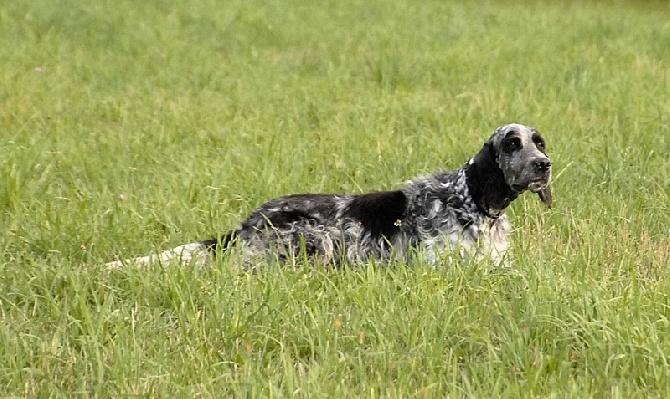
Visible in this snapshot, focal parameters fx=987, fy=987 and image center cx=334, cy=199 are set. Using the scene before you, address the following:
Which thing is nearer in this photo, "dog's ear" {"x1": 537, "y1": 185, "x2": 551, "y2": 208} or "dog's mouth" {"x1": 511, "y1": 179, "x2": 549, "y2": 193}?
"dog's mouth" {"x1": 511, "y1": 179, "x2": 549, "y2": 193}

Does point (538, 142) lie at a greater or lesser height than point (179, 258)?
greater

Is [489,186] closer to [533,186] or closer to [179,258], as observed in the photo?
[533,186]

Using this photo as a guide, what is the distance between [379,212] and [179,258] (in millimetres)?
1504

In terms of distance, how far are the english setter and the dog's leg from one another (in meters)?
0.08

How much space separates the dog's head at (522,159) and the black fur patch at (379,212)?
713mm

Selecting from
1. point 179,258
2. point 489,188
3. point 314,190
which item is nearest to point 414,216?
point 489,188

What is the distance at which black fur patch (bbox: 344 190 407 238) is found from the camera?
6.52 metres

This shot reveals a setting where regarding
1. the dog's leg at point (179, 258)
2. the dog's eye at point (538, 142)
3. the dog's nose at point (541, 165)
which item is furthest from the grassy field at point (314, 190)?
the dog's eye at point (538, 142)

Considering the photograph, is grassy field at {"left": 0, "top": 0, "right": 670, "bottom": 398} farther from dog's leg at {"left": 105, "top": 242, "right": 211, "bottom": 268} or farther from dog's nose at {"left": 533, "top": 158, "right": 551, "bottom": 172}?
dog's nose at {"left": 533, "top": 158, "right": 551, "bottom": 172}

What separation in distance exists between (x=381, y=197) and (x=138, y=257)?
1663 millimetres

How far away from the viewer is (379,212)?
6566 millimetres

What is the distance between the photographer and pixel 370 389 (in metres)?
4.18

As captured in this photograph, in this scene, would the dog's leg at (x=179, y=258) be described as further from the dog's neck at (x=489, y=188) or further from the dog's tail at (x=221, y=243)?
the dog's neck at (x=489, y=188)

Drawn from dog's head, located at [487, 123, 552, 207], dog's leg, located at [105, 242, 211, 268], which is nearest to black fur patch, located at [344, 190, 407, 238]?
dog's head, located at [487, 123, 552, 207]
